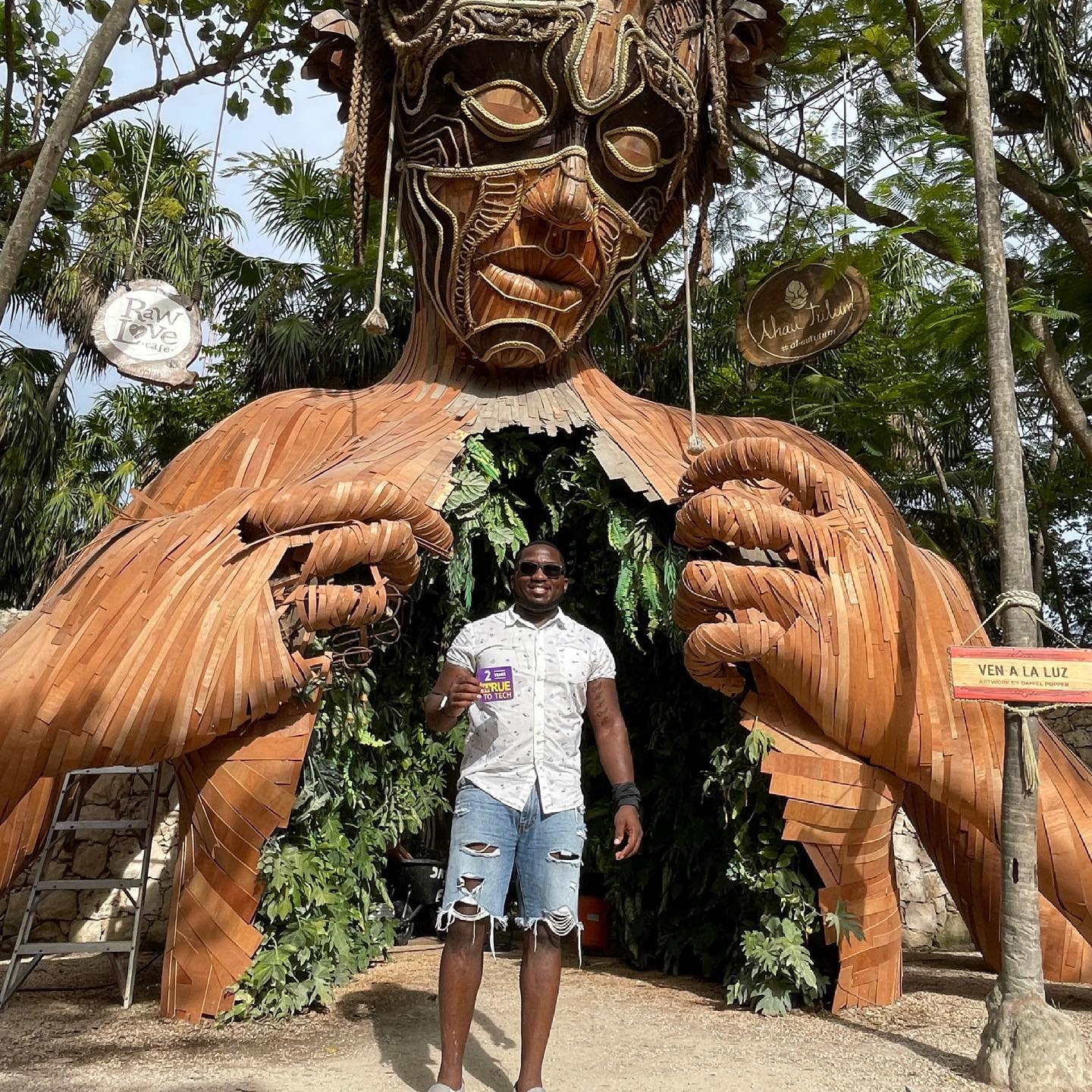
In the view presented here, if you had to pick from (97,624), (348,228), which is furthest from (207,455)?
(348,228)

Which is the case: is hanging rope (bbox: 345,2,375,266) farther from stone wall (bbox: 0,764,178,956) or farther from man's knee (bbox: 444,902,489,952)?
man's knee (bbox: 444,902,489,952)

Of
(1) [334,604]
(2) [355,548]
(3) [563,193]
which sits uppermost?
(3) [563,193]

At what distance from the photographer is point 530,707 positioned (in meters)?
3.27

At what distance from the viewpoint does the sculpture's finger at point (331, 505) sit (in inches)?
171

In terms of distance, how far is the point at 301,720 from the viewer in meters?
4.40

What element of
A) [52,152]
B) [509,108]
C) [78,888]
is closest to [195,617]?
[52,152]

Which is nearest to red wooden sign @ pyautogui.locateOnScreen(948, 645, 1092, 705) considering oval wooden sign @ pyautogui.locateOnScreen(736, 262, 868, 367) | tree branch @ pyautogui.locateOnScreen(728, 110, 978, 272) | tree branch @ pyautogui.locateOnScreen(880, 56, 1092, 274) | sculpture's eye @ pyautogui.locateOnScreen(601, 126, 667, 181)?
tree branch @ pyautogui.locateOnScreen(728, 110, 978, 272)

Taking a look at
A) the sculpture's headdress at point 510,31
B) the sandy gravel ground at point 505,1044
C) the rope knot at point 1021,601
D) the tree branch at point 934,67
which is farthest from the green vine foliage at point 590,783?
the tree branch at point 934,67

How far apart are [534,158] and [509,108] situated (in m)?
0.25

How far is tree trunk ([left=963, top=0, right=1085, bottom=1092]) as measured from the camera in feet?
10.8

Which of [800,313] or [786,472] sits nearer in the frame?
[786,472]

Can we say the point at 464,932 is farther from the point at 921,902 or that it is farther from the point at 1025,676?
the point at 921,902

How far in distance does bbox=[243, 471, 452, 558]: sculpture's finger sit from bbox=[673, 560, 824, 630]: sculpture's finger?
4.09 ft

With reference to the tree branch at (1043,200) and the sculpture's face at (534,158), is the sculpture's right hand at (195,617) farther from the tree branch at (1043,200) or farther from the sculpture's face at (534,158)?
the tree branch at (1043,200)
